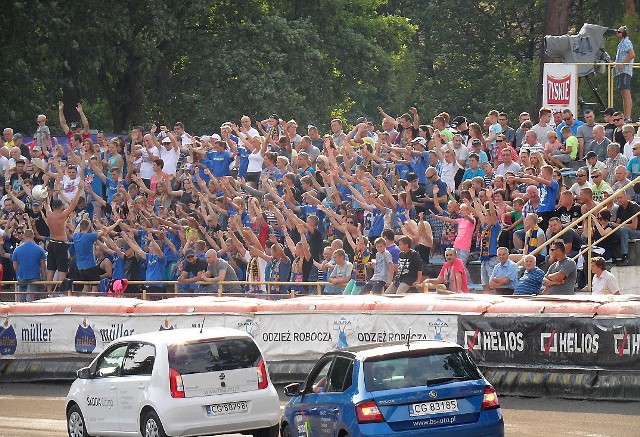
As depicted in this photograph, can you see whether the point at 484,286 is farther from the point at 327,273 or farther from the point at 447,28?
the point at 447,28

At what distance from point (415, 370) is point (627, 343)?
537 cm

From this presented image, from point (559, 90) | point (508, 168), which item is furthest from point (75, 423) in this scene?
point (559, 90)

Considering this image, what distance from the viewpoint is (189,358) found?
15750mm

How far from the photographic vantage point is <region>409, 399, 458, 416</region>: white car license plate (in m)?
13.1

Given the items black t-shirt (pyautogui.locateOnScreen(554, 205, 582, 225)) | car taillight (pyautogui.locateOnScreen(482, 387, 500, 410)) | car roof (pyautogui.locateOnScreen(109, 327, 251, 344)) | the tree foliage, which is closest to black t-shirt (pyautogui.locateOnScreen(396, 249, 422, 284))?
black t-shirt (pyautogui.locateOnScreen(554, 205, 582, 225))

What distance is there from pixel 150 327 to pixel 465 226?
5.66 meters

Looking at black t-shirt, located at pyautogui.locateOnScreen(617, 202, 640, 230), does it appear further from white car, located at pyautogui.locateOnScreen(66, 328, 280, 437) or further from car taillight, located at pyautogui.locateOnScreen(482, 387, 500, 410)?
car taillight, located at pyautogui.locateOnScreen(482, 387, 500, 410)

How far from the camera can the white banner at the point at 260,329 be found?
2006 centimetres

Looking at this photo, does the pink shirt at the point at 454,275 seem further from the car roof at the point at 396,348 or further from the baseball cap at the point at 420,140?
the car roof at the point at 396,348

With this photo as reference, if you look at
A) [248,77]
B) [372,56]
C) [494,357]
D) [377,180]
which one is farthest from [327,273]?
[372,56]

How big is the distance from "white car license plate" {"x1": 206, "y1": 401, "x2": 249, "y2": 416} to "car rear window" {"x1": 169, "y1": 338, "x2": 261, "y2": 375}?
42 centimetres

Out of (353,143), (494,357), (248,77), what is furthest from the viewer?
(248,77)

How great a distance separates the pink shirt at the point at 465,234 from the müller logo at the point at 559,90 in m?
8.56

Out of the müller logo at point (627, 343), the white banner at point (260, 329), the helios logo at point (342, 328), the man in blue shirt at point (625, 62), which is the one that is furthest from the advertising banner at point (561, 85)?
the müller logo at point (627, 343)
